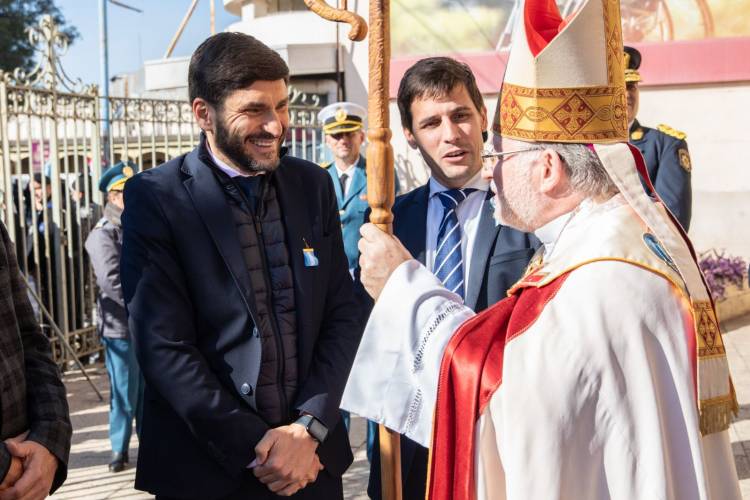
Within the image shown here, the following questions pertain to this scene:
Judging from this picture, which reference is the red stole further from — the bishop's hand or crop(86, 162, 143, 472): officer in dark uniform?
→ crop(86, 162, 143, 472): officer in dark uniform

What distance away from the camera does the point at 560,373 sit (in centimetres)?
185

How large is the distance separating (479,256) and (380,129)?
0.61 metres

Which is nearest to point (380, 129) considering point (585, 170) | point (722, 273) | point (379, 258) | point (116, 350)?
point (379, 258)

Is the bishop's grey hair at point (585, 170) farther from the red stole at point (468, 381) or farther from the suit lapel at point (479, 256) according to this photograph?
the suit lapel at point (479, 256)

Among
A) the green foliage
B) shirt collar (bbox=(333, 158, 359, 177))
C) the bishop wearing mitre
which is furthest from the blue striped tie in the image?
the green foliage

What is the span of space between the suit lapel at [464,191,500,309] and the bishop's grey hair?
2.35 feet

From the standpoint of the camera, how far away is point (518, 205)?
2.19m

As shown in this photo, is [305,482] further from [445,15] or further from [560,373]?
[445,15]

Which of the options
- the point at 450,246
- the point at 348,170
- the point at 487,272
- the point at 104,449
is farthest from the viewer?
the point at 348,170

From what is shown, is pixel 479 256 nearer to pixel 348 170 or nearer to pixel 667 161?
pixel 667 161

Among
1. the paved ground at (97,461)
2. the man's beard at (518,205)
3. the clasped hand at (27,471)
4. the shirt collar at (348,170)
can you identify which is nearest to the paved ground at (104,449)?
the paved ground at (97,461)

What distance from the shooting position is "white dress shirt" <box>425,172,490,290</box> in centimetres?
292

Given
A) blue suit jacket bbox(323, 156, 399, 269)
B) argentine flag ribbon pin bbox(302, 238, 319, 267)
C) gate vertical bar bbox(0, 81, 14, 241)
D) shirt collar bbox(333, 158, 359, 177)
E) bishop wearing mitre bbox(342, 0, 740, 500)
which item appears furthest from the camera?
gate vertical bar bbox(0, 81, 14, 241)

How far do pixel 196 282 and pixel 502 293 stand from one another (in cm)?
93
